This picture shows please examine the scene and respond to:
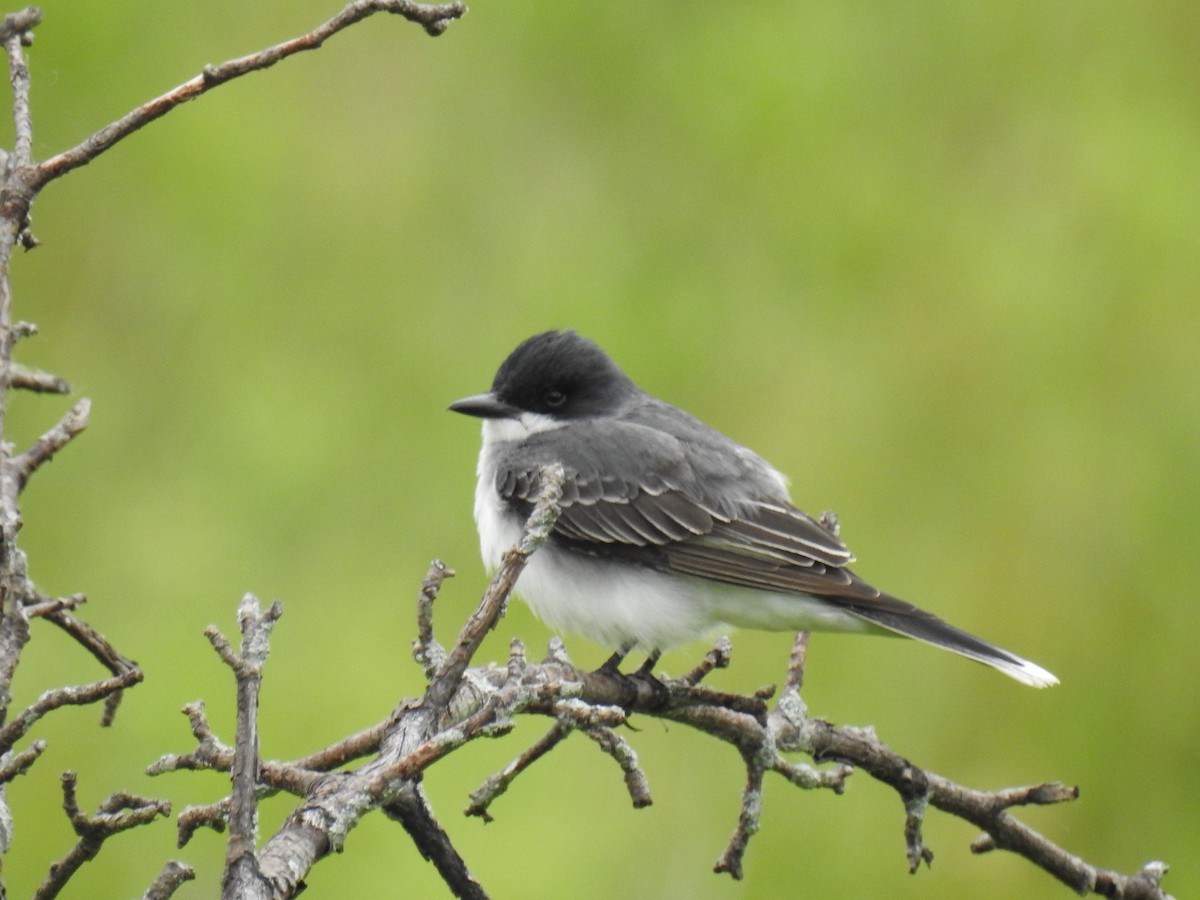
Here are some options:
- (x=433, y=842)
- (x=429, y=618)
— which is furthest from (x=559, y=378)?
(x=433, y=842)

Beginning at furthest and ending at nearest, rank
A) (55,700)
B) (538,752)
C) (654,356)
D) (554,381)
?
1. (654,356)
2. (554,381)
3. (538,752)
4. (55,700)

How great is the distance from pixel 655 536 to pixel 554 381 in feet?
2.09

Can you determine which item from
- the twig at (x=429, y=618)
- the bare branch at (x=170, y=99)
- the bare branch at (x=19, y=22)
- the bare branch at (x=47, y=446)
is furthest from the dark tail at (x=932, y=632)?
the bare branch at (x=19, y=22)

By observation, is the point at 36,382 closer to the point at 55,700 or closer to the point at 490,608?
the point at 55,700

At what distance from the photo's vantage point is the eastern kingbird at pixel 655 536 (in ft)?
11.1

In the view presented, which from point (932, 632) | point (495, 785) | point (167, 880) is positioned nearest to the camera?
point (167, 880)

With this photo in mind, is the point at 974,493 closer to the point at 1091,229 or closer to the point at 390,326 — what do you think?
the point at 1091,229

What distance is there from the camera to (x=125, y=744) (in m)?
4.14

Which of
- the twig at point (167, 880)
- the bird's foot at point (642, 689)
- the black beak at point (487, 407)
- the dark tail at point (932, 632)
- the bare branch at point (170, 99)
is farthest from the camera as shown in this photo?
the black beak at point (487, 407)

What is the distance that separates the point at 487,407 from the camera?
394 cm

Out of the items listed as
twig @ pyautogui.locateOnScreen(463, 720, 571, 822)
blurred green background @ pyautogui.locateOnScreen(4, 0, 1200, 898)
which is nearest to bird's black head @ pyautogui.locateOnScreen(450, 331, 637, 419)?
blurred green background @ pyautogui.locateOnScreen(4, 0, 1200, 898)

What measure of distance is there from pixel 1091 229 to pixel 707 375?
1.38 metres

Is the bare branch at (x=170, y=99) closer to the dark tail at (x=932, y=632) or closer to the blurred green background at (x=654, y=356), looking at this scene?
the dark tail at (x=932, y=632)

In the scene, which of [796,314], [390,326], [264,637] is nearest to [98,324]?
[390,326]
